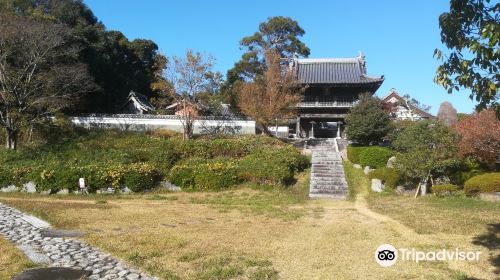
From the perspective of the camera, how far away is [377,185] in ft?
61.3

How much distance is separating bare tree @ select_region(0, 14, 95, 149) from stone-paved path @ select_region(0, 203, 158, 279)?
46.3 feet

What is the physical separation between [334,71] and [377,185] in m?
16.6

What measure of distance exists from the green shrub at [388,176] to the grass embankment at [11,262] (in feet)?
48.1

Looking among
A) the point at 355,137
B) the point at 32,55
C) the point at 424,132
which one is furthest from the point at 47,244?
the point at 355,137

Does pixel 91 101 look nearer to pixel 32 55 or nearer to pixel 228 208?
pixel 32 55

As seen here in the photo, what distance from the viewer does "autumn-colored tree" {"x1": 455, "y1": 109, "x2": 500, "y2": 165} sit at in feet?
54.3

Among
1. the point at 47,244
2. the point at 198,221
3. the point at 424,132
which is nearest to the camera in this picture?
the point at 47,244

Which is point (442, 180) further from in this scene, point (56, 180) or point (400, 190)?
point (56, 180)

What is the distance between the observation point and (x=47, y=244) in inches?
346

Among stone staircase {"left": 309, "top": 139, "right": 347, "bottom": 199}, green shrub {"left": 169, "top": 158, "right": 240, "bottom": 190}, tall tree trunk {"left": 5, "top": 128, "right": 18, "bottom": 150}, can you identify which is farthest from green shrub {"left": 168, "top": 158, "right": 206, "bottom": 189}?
tall tree trunk {"left": 5, "top": 128, "right": 18, "bottom": 150}

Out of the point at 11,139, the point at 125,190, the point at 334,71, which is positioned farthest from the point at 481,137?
the point at 11,139

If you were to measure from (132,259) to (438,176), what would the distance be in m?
14.7

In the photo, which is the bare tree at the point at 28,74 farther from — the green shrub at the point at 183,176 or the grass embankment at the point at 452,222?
the grass embankment at the point at 452,222

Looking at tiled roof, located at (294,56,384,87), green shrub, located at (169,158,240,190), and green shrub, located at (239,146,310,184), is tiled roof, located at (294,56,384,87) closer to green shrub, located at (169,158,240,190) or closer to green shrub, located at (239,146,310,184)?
green shrub, located at (239,146,310,184)
